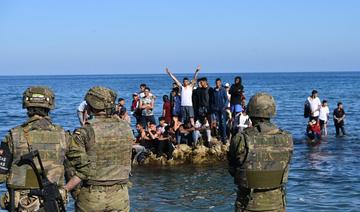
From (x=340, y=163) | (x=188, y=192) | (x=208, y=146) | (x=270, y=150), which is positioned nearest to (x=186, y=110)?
(x=208, y=146)

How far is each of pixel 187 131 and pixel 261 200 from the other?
13.0 metres

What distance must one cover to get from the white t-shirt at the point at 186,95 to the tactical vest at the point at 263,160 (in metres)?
12.1

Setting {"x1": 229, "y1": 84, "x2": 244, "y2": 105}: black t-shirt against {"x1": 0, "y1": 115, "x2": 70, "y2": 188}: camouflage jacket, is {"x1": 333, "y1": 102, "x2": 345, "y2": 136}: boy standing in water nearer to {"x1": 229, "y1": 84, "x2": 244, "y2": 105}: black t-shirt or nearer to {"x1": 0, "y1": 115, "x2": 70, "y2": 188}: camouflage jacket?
{"x1": 229, "y1": 84, "x2": 244, "y2": 105}: black t-shirt

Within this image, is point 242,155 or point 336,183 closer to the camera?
point 242,155

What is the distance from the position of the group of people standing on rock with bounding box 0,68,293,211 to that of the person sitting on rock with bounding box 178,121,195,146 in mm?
12666

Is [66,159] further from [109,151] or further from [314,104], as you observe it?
[314,104]

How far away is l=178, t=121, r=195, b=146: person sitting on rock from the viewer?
64.4 ft

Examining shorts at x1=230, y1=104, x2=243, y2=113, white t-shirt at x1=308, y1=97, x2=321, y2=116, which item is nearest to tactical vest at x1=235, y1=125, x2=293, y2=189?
shorts at x1=230, y1=104, x2=243, y2=113

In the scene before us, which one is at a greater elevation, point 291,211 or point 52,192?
point 52,192

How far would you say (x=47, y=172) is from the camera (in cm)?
638

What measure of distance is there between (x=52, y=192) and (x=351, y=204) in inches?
391

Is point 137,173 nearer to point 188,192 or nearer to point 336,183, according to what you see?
point 188,192

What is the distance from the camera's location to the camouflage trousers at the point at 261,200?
22.2ft

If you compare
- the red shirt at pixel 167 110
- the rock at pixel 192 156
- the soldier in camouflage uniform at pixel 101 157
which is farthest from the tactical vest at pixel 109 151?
the red shirt at pixel 167 110
